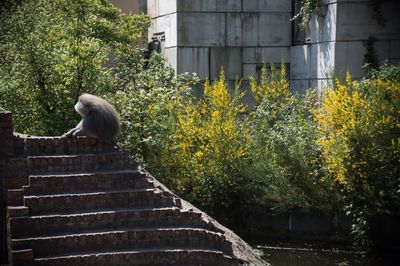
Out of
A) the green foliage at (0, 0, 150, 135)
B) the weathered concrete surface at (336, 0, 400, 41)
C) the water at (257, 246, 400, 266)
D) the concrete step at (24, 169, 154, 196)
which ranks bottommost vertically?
the water at (257, 246, 400, 266)

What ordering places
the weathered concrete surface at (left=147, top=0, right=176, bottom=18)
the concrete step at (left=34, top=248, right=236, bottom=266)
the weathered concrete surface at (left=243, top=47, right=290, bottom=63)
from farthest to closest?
the weathered concrete surface at (left=243, top=47, right=290, bottom=63) → the weathered concrete surface at (left=147, top=0, right=176, bottom=18) → the concrete step at (left=34, top=248, right=236, bottom=266)

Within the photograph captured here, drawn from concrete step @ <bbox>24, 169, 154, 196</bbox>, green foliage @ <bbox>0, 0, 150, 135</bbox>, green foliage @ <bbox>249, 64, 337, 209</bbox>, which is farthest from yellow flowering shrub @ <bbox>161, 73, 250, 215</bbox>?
concrete step @ <bbox>24, 169, 154, 196</bbox>

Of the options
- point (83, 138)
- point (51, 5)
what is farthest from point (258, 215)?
point (51, 5)

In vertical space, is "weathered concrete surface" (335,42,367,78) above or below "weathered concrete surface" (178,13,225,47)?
below

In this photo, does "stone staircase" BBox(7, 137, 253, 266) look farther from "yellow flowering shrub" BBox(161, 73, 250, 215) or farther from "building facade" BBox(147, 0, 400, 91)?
"building facade" BBox(147, 0, 400, 91)

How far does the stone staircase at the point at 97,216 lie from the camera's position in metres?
7.46

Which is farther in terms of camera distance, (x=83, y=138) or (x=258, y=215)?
(x=258, y=215)

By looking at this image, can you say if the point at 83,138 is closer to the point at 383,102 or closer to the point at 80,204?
the point at 80,204

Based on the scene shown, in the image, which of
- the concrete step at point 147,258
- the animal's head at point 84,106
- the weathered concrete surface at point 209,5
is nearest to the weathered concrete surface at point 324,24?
the weathered concrete surface at point 209,5

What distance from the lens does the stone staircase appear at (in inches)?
294

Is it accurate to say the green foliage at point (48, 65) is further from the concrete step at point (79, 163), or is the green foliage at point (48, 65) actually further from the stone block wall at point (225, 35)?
the concrete step at point (79, 163)

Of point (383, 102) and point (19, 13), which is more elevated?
point (19, 13)

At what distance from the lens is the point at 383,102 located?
11.0m

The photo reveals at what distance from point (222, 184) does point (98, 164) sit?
445 cm
